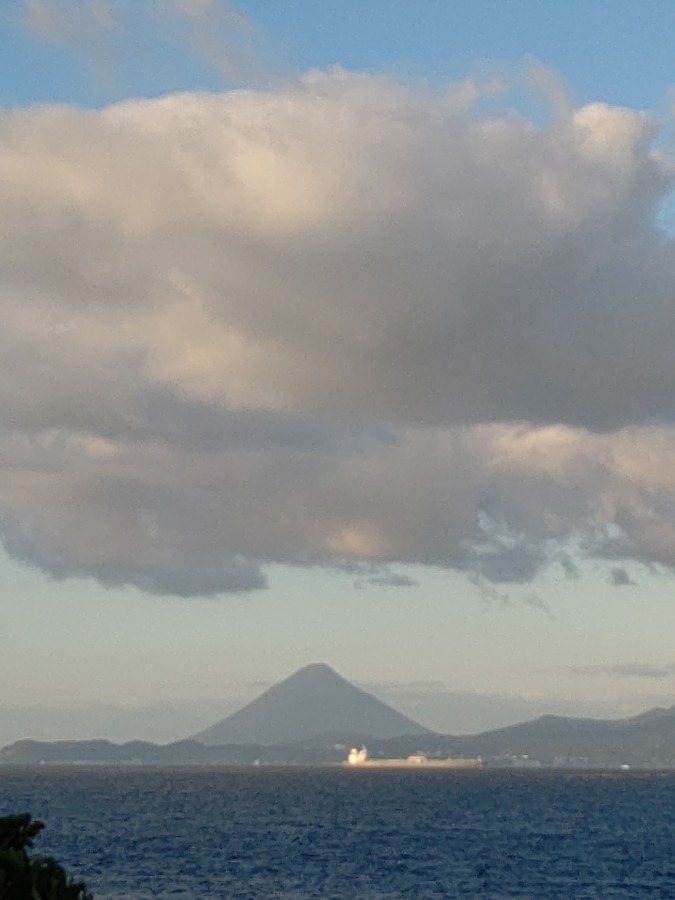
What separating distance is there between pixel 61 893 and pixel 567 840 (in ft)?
473

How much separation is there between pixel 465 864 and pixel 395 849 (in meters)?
19.2

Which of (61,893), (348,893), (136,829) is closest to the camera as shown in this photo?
(61,893)

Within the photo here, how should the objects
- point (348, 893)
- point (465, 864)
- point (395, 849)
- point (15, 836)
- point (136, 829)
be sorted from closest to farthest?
1. point (15, 836)
2. point (348, 893)
3. point (465, 864)
4. point (395, 849)
5. point (136, 829)

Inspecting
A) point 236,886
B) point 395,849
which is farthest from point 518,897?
point 395,849

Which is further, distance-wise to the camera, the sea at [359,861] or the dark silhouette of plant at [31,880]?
the sea at [359,861]

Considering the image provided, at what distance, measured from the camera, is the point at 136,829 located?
191 metres

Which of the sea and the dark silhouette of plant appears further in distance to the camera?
the sea

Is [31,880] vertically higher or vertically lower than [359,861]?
higher

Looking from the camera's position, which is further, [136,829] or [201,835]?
[136,829]

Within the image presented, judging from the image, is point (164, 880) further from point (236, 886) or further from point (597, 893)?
point (597, 893)

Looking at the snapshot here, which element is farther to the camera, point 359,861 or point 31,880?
point 359,861

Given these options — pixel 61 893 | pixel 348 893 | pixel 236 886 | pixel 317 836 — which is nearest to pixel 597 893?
pixel 348 893

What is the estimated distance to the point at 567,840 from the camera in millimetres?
178375

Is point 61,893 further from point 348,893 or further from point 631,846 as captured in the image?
point 631,846
